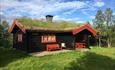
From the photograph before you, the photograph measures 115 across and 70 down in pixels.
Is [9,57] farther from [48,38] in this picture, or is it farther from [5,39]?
[5,39]

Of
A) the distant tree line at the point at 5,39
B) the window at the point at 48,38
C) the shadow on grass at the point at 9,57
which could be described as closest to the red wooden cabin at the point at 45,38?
the window at the point at 48,38

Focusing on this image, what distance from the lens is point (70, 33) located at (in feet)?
81.3

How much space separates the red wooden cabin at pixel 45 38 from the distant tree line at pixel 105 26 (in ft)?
29.4

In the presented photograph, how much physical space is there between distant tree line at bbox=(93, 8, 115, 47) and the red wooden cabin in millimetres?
8961

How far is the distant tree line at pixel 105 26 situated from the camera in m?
34.7

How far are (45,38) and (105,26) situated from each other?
1546 cm

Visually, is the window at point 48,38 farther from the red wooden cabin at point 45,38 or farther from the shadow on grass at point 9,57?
the shadow on grass at point 9,57

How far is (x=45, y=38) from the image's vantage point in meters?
23.6

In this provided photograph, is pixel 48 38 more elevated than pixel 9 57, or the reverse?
pixel 48 38

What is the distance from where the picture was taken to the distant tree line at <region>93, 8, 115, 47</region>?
114 ft

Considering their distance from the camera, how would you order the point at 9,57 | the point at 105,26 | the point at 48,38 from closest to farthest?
the point at 9,57 → the point at 48,38 → the point at 105,26

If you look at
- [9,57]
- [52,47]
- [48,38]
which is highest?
[48,38]

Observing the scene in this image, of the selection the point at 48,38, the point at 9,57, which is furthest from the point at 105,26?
the point at 9,57

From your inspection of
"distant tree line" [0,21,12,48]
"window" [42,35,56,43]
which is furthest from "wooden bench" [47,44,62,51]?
"distant tree line" [0,21,12,48]
